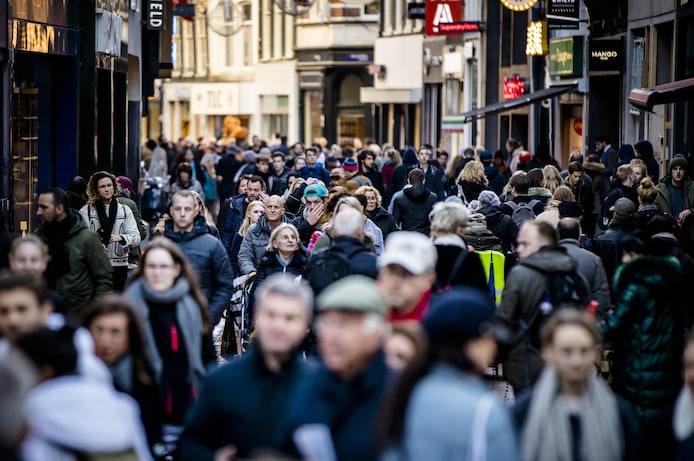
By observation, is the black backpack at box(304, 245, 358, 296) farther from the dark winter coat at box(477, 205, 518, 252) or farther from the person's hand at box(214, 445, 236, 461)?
the dark winter coat at box(477, 205, 518, 252)

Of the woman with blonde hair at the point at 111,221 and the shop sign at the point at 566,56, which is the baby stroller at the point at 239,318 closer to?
the woman with blonde hair at the point at 111,221

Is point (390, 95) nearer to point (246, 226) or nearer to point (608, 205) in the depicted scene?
point (608, 205)

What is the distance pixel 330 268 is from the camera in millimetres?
10914

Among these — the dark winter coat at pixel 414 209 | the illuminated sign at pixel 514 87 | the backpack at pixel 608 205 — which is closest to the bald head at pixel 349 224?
the dark winter coat at pixel 414 209

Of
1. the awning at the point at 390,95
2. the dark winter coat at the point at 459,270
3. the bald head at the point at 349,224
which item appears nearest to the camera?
the dark winter coat at the point at 459,270

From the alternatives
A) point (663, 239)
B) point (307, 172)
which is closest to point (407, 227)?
point (307, 172)

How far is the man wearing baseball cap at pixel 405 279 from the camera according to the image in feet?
25.8

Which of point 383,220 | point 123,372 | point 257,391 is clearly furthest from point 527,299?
point 383,220

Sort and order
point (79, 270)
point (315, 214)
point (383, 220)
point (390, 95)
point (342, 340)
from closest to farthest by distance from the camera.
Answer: point (342, 340) → point (79, 270) → point (315, 214) → point (383, 220) → point (390, 95)

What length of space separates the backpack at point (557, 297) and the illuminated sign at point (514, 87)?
30.5 metres

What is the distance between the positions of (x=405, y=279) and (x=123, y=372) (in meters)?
1.41

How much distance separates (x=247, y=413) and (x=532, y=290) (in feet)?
13.6

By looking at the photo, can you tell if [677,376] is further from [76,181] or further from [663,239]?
[76,181]

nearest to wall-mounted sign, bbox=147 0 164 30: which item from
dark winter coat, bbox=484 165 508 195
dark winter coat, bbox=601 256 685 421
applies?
dark winter coat, bbox=484 165 508 195
